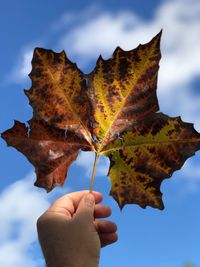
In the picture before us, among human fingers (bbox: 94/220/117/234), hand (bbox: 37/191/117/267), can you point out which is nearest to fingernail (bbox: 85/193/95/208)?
hand (bbox: 37/191/117/267)

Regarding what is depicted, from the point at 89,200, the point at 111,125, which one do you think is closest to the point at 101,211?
the point at 89,200

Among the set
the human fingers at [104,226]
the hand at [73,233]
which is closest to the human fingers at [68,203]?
the hand at [73,233]

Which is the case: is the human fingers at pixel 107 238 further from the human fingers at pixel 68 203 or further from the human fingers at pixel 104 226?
the human fingers at pixel 68 203

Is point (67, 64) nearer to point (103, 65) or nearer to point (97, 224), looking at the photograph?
point (103, 65)

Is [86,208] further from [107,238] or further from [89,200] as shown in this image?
[107,238]

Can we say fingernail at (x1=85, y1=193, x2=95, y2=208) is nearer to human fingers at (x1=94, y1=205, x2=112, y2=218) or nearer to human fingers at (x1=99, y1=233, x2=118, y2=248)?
human fingers at (x1=94, y1=205, x2=112, y2=218)

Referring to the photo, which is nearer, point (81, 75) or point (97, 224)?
point (81, 75)

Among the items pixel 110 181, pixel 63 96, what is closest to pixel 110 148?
pixel 110 181
